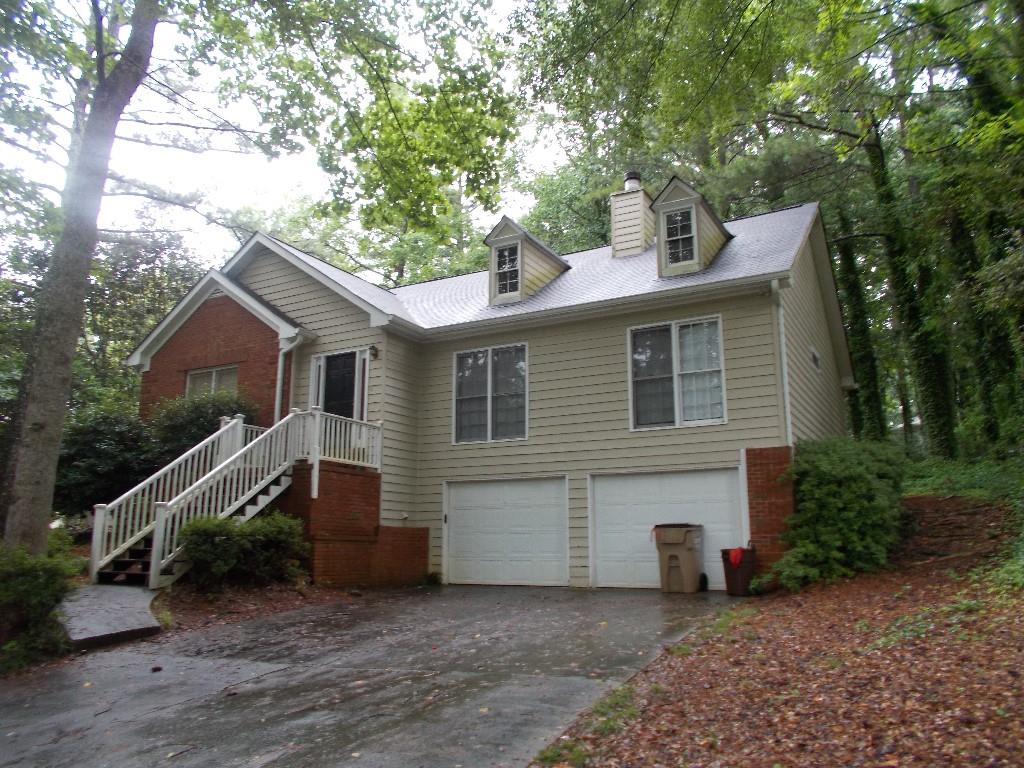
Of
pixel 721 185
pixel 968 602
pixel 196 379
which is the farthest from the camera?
pixel 721 185

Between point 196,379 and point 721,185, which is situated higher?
point 721,185

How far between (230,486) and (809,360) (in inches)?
411

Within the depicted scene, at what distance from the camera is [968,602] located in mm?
7234

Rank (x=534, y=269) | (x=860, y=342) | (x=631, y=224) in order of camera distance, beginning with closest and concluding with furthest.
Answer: (x=534, y=269), (x=631, y=224), (x=860, y=342)

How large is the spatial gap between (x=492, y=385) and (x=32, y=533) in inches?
312

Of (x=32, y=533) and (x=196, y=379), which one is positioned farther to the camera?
(x=196, y=379)

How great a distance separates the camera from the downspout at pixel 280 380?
46.3 feet

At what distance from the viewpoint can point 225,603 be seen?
938cm

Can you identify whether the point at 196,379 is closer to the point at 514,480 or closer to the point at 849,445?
the point at 514,480

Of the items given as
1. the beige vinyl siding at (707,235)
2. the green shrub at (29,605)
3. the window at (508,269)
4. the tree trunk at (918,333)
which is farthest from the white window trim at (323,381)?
the tree trunk at (918,333)

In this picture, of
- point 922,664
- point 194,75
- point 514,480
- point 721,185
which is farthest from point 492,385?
point 721,185

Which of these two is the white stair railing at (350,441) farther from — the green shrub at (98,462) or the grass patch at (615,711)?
the grass patch at (615,711)

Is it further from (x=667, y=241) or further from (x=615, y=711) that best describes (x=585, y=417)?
(x=615, y=711)

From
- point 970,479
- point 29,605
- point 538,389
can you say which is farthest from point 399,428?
point 970,479
